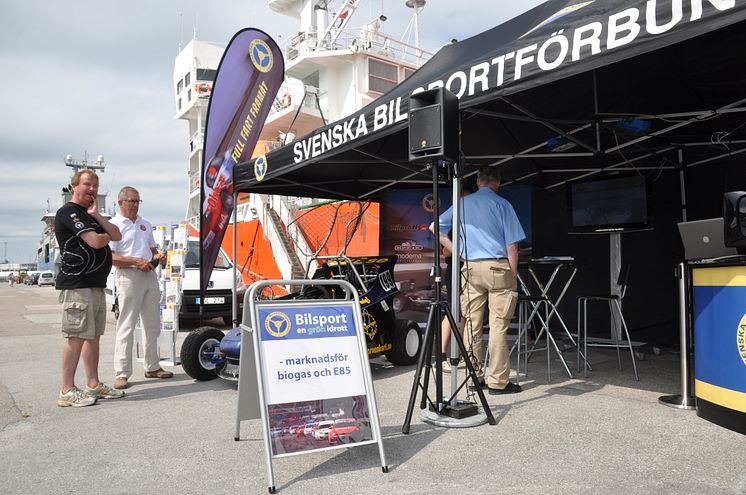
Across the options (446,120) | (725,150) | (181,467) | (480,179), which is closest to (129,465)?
(181,467)

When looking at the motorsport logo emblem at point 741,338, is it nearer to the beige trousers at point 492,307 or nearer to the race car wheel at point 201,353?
the beige trousers at point 492,307

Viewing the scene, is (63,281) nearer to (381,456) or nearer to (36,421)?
(36,421)

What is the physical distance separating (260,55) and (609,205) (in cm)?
515

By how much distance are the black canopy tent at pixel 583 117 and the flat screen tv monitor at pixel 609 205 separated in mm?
208

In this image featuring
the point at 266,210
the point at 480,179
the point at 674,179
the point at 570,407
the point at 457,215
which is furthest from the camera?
the point at 266,210

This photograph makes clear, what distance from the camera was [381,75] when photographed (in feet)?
85.5

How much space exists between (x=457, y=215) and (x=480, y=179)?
3.45 feet

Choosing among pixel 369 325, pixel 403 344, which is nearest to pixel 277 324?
pixel 369 325

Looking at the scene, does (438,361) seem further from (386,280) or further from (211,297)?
(211,297)

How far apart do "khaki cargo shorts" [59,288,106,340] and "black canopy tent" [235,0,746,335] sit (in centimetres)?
253

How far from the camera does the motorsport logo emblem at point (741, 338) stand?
3.51 metres

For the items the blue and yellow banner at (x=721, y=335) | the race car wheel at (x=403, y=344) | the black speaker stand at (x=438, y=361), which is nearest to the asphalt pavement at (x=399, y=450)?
the black speaker stand at (x=438, y=361)

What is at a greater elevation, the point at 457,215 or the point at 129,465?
the point at 457,215

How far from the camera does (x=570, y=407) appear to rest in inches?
172
